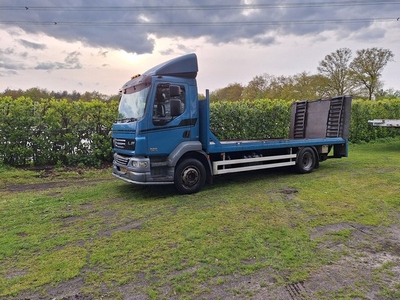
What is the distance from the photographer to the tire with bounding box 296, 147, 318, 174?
25.5ft

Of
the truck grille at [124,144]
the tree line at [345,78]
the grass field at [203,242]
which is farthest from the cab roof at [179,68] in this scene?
the tree line at [345,78]

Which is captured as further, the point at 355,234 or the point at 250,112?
the point at 250,112

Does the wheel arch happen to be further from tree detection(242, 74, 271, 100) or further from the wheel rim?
tree detection(242, 74, 271, 100)

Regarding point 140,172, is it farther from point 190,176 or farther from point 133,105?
point 133,105

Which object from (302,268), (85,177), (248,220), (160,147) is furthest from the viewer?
(85,177)

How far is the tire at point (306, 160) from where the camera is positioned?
25.5ft

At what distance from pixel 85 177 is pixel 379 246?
6.94m

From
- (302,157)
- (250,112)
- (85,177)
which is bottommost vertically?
(85,177)

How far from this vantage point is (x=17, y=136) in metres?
8.05

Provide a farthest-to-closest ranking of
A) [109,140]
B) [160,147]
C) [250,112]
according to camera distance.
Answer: [250,112] < [109,140] < [160,147]

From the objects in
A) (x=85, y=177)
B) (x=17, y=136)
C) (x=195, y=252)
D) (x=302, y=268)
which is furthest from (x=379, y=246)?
(x=17, y=136)

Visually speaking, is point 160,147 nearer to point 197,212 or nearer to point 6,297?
point 197,212

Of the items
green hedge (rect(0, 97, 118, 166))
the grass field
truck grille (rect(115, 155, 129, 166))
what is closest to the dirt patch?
the grass field

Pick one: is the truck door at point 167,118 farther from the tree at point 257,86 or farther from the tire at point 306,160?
the tree at point 257,86
